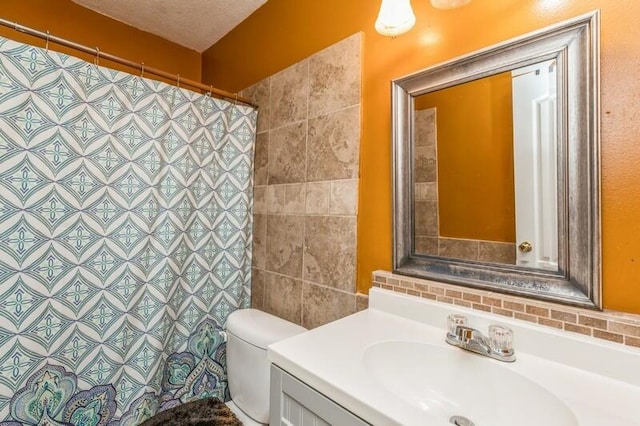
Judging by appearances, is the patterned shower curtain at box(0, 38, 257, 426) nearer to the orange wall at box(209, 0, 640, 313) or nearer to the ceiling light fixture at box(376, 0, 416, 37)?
the orange wall at box(209, 0, 640, 313)

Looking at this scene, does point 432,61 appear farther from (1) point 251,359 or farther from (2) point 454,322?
(1) point 251,359

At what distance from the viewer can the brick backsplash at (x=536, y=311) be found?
67cm

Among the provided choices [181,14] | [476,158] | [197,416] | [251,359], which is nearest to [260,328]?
[251,359]

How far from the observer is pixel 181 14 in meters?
1.84

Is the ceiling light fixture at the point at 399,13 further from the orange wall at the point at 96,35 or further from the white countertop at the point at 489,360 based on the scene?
the orange wall at the point at 96,35

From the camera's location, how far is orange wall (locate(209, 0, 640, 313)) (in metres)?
0.69

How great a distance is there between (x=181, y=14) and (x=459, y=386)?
90.5 inches

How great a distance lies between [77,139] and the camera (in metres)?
1.18

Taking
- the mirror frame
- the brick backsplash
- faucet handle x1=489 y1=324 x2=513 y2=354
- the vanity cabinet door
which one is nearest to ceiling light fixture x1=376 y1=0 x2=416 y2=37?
the mirror frame

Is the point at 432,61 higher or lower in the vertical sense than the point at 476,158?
higher

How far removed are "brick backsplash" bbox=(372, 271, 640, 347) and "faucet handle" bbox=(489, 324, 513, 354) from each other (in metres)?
0.07

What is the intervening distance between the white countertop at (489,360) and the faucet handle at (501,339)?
36 millimetres

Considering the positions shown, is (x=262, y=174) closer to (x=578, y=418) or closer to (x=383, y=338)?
(x=383, y=338)

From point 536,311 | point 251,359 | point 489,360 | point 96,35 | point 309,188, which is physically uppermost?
point 96,35
